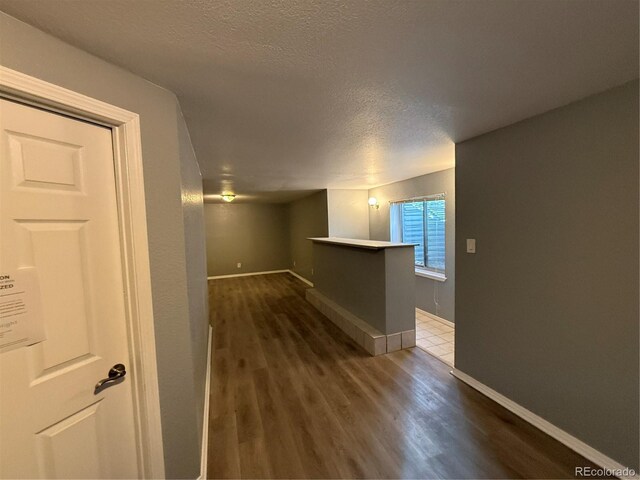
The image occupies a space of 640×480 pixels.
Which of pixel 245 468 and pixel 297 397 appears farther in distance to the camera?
pixel 297 397

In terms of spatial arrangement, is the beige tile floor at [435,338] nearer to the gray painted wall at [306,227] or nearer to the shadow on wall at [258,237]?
the gray painted wall at [306,227]

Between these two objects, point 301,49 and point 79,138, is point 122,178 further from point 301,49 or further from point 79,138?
point 301,49

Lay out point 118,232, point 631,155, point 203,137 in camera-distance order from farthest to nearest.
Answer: point 203,137
point 631,155
point 118,232

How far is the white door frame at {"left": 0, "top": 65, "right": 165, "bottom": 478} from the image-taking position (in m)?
1.11

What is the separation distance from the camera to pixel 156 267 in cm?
121

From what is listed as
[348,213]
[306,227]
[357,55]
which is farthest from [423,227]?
[357,55]

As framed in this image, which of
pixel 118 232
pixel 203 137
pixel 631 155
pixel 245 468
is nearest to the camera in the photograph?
pixel 118 232

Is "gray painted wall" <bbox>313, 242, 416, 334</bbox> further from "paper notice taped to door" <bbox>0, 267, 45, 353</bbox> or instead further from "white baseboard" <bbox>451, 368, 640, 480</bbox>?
"paper notice taped to door" <bbox>0, 267, 45, 353</bbox>

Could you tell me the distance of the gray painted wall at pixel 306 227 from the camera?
563cm

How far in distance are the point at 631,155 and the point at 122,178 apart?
256 cm

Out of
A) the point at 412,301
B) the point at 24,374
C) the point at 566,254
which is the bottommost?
the point at 412,301

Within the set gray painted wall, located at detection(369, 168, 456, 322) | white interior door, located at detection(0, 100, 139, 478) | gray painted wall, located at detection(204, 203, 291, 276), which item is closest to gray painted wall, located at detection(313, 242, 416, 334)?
gray painted wall, located at detection(369, 168, 456, 322)

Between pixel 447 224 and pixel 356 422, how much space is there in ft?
9.46

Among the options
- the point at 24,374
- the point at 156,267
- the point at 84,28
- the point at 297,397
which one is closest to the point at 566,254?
→ the point at 297,397
